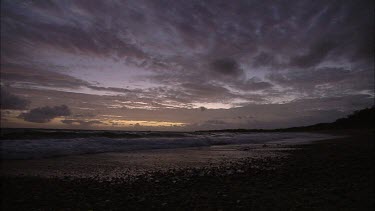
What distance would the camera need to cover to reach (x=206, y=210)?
3.74 metres

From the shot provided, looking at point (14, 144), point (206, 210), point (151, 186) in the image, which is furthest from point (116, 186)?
point (14, 144)

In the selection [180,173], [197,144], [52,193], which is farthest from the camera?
[197,144]

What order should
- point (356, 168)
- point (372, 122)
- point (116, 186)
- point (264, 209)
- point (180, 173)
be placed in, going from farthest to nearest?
point (372, 122) < point (180, 173) < point (356, 168) < point (116, 186) < point (264, 209)

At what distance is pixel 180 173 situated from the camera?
6.94 metres

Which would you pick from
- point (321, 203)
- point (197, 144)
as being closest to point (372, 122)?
point (197, 144)

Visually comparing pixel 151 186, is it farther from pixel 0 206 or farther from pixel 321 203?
pixel 321 203

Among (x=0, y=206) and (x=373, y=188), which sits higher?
(x=373, y=188)

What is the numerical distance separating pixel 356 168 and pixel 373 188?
7.29 ft

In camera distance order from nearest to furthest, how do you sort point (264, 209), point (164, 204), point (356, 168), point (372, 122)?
point (264, 209) < point (164, 204) < point (356, 168) < point (372, 122)

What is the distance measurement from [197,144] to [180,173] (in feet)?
46.9

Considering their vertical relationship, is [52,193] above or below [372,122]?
below

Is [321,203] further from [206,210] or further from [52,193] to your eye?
[52,193]

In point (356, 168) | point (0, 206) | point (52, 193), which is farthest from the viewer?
point (356, 168)

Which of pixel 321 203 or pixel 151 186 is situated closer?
pixel 321 203
